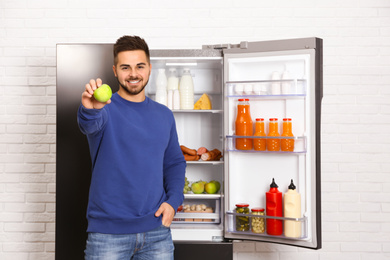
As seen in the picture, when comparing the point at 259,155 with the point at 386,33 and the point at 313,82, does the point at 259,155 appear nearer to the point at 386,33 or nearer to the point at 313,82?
the point at 313,82

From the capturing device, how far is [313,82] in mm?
2199

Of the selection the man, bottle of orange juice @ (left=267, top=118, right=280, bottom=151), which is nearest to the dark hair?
the man

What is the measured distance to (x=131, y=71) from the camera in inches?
71.6

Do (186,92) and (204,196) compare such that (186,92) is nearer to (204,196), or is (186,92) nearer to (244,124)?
(244,124)

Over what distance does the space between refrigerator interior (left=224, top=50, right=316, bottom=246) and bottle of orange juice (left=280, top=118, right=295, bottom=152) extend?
4 cm

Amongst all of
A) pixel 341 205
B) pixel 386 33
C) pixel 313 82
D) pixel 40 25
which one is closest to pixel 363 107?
pixel 386 33

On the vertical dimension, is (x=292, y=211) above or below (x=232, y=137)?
below

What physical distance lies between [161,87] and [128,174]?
A: 102cm

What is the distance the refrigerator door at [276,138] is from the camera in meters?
2.21

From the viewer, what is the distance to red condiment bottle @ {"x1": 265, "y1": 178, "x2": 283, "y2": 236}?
7.41ft

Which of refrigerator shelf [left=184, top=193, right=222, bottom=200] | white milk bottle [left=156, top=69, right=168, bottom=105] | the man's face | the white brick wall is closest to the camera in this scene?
the man's face

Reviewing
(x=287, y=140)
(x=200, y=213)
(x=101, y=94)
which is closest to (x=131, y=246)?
(x=101, y=94)

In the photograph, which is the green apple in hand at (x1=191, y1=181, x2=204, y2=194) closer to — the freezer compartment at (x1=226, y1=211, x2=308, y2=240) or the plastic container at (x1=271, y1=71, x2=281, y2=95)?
the freezer compartment at (x1=226, y1=211, x2=308, y2=240)

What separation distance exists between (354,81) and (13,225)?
2966 millimetres
